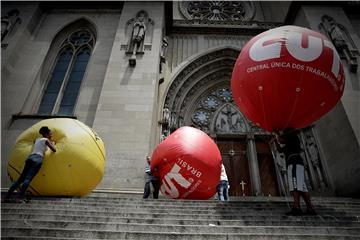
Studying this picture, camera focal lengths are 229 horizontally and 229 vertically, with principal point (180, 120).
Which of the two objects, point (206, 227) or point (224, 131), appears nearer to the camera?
point (206, 227)

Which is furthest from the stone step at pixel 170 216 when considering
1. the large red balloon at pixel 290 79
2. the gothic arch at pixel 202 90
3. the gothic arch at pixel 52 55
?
the gothic arch at pixel 52 55

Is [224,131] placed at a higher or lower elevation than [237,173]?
higher

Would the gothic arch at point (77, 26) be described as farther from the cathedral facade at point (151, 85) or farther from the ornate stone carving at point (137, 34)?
the ornate stone carving at point (137, 34)

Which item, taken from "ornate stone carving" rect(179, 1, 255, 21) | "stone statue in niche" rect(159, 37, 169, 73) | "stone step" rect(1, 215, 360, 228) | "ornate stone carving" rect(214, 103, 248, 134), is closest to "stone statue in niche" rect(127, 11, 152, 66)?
"stone statue in niche" rect(159, 37, 169, 73)

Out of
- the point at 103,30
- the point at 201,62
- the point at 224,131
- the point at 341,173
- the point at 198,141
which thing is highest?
the point at 103,30

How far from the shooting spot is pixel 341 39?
32.2 feet

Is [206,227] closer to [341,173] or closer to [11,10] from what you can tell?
[341,173]

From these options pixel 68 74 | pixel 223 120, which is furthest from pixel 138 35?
pixel 223 120

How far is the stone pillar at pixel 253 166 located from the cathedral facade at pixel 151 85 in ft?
0.14

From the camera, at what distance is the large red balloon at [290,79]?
11.7 ft

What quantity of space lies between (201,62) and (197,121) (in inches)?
123

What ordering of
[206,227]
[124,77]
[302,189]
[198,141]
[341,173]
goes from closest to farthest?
1. [206,227]
2. [302,189]
3. [198,141]
4. [341,173]
5. [124,77]

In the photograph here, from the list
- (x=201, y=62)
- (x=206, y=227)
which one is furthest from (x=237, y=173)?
(x=206, y=227)

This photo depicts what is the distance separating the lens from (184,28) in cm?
1280
